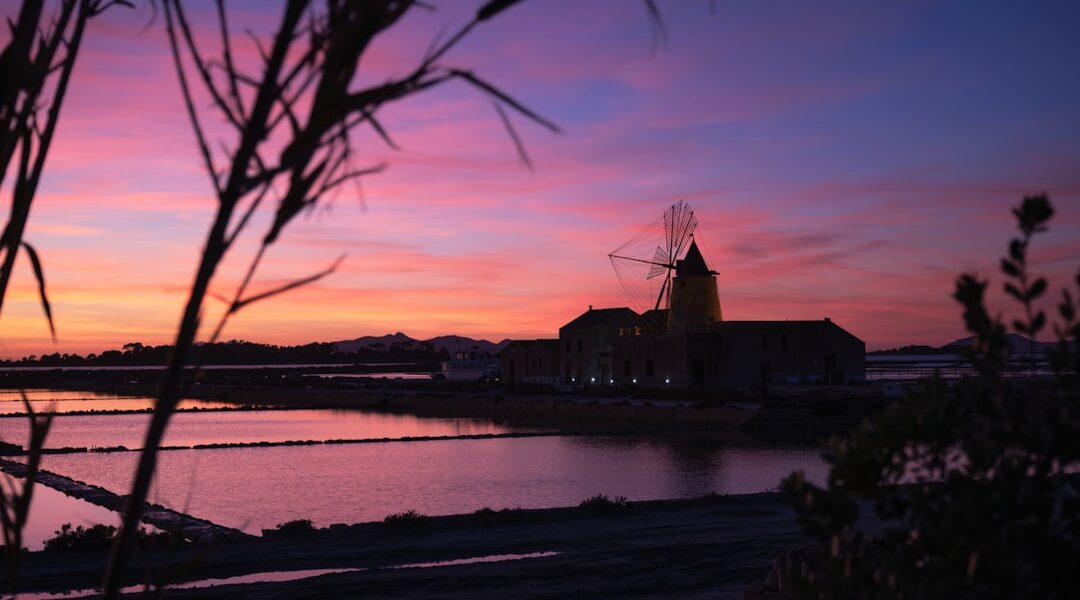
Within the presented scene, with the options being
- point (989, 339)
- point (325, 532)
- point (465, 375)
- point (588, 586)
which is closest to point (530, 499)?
point (325, 532)

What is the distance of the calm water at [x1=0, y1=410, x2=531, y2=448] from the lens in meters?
38.9

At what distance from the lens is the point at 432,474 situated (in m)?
27.5

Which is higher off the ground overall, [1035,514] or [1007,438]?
[1007,438]

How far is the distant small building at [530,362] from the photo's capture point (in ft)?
207

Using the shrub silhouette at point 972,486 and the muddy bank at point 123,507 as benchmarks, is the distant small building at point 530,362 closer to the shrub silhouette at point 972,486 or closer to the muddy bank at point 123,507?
the muddy bank at point 123,507

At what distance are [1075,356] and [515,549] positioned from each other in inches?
490

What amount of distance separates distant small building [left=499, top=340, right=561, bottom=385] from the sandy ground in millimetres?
44654

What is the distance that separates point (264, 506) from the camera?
21625 millimetres

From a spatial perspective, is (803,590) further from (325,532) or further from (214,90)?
(325,532)

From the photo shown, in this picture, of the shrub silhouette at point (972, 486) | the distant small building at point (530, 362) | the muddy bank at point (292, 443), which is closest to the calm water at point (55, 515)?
the muddy bank at point (292, 443)

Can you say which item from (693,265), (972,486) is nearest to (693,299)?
(693,265)

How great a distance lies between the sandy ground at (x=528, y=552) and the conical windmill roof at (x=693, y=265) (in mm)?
35989

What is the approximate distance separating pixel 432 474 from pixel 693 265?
29.6m

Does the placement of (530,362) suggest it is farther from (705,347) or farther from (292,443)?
(292,443)
